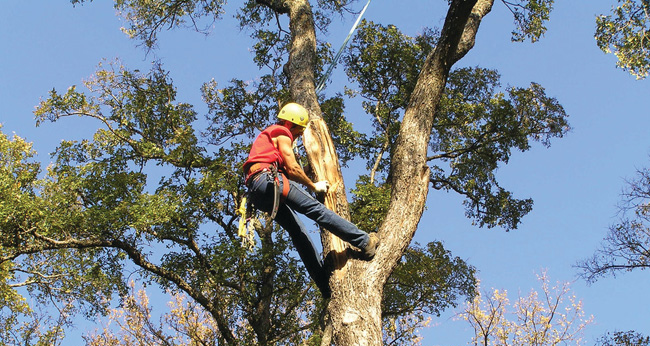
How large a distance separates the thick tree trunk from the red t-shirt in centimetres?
24

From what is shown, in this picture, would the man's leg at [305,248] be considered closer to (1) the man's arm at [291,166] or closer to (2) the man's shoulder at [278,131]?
(1) the man's arm at [291,166]

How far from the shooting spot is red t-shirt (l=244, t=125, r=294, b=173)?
17.7ft

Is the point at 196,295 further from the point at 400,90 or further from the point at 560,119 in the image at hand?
the point at 560,119

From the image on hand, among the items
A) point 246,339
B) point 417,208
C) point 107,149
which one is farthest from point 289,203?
point 107,149

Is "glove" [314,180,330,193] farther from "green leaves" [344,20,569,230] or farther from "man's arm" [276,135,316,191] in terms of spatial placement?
"green leaves" [344,20,569,230]

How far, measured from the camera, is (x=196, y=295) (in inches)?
429

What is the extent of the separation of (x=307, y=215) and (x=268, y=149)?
68 cm

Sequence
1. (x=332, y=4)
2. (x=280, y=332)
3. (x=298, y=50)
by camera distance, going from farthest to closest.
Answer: (x=332, y=4) → (x=280, y=332) → (x=298, y=50)

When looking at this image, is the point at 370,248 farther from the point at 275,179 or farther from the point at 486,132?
the point at 486,132

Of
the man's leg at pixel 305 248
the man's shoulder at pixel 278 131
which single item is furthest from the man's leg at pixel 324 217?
the man's shoulder at pixel 278 131

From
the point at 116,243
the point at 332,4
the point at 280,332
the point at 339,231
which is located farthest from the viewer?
the point at 332,4

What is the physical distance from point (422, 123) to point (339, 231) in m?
1.29

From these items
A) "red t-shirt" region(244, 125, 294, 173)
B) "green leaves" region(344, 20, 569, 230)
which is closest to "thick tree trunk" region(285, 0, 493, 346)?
"red t-shirt" region(244, 125, 294, 173)

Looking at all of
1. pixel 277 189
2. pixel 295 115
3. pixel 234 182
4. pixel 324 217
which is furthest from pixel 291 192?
pixel 234 182
